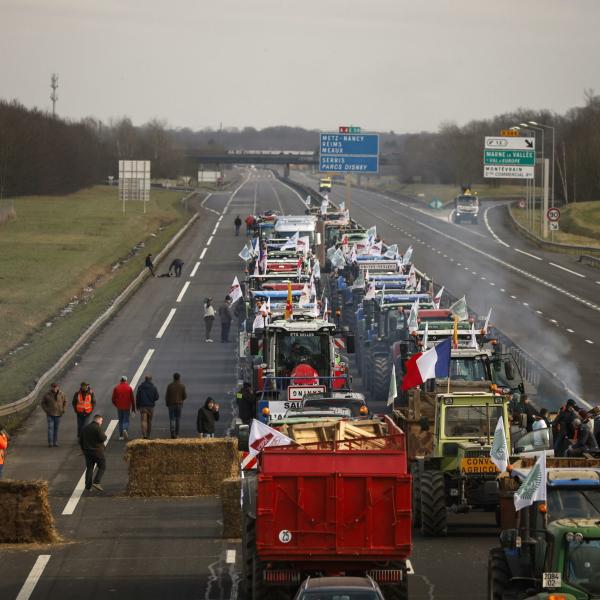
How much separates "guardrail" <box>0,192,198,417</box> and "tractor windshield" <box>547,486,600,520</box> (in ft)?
67.3

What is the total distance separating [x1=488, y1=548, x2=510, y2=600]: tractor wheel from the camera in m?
14.0

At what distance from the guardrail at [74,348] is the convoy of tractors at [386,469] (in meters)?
5.00

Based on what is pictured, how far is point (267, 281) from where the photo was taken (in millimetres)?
47188

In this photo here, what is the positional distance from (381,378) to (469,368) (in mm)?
6400

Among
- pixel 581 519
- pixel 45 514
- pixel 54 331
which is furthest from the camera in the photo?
pixel 54 331

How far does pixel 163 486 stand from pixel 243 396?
19.4ft

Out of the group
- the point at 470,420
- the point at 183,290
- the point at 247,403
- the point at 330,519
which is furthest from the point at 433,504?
the point at 183,290

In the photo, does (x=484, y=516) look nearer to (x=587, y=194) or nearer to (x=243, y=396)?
(x=243, y=396)

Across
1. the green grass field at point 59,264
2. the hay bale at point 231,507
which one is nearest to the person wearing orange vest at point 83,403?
the green grass field at point 59,264

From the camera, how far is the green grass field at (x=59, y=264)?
152 ft

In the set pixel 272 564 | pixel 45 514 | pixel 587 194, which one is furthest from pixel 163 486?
pixel 587 194

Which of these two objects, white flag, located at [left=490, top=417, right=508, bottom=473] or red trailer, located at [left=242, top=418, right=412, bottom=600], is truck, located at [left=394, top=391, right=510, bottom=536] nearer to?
white flag, located at [left=490, top=417, right=508, bottom=473]

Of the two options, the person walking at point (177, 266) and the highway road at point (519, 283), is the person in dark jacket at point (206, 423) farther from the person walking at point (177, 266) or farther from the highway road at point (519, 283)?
the person walking at point (177, 266)

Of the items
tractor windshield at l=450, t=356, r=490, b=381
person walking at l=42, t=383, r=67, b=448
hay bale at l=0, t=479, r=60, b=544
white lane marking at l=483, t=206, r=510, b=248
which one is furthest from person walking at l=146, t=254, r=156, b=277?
hay bale at l=0, t=479, r=60, b=544
